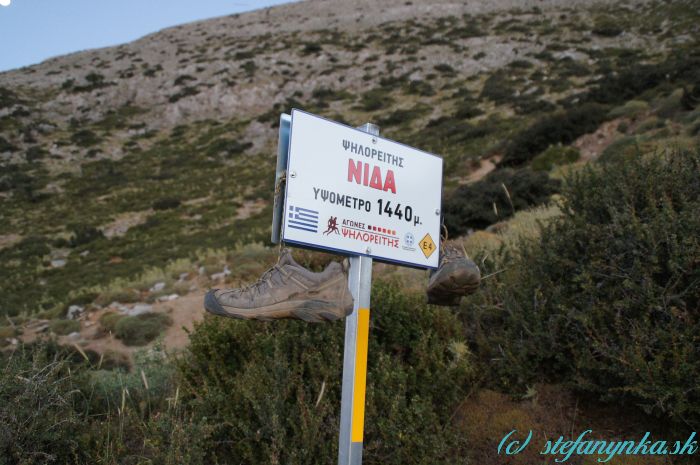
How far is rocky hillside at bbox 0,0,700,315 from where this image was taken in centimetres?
1598

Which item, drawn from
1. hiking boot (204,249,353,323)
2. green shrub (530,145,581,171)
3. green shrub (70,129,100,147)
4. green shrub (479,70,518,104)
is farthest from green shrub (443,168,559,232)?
green shrub (70,129,100,147)

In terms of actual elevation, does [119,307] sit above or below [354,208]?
below

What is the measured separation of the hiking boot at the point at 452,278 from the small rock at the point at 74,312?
9733 mm

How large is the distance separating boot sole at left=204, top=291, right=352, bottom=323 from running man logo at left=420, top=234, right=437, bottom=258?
0.53 meters

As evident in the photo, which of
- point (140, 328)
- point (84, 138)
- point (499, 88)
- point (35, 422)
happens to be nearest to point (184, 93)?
point (84, 138)

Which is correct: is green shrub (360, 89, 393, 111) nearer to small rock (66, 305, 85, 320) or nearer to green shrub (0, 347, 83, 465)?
small rock (66, 305, 85, 320)

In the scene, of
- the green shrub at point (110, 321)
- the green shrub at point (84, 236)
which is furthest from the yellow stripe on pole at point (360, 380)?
the green shrub at point (84, 236)

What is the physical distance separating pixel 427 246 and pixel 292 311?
768 mm

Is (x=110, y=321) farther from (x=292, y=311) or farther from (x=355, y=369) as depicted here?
(x=355, y=369)

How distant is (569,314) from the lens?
12.3 ft

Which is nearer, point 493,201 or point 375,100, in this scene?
point 493,201

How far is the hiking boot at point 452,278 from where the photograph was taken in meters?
2.68

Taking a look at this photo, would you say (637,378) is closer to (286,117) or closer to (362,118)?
(286,117)

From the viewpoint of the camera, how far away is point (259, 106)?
3612cm
